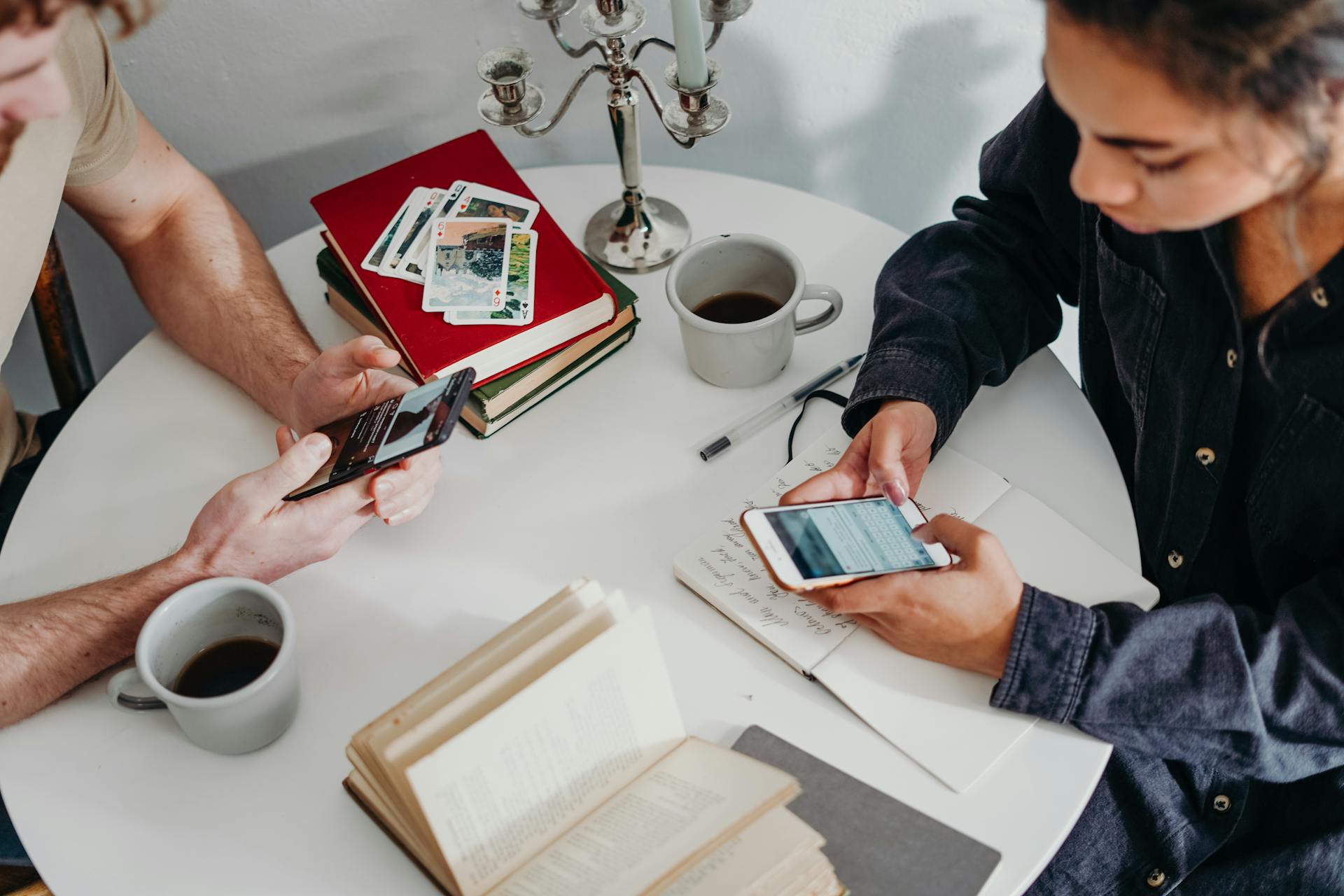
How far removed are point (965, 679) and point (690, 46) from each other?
2.23 feet

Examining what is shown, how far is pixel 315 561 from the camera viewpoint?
1.02 metres

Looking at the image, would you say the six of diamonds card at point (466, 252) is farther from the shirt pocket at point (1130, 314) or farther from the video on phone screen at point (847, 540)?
the shirt pocket at point (1130, 314)

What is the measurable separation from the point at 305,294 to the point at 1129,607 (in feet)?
3.14

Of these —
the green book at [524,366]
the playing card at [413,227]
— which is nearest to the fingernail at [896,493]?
the green book at [524,366]

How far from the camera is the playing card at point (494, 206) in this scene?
4.07ft

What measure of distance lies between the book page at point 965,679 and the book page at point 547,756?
176mm

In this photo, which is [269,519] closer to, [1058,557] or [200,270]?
[200,270]

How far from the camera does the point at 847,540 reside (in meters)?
0.94

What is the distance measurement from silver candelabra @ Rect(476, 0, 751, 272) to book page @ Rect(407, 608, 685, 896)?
62 centimetres

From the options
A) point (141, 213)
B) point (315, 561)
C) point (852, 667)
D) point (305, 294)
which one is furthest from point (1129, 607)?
point (141, 213)

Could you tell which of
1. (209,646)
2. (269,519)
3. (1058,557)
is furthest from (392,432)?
(1058,557)

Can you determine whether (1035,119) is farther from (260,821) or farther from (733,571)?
(260,821)

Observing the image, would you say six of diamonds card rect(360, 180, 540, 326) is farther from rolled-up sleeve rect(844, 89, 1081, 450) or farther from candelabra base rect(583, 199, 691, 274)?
rolled-up sleeve rect(844, 89, 1081, 450)

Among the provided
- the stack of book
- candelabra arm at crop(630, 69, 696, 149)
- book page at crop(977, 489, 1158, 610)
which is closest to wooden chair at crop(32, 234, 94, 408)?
the stack of book
